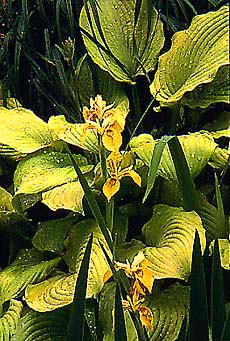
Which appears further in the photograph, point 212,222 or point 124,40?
point 124,40

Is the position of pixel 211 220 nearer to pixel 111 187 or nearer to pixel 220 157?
pixel 220 157

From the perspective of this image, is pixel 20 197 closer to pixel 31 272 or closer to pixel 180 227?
pixel 31 272

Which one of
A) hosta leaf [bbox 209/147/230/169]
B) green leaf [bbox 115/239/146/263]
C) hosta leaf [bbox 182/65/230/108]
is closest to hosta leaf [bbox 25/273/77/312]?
green leaf [bbox 115/239/146/263]

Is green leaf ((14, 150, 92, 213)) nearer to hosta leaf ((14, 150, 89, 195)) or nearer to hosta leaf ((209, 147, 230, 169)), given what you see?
hosta leaf ((14, 150, 89, 195))

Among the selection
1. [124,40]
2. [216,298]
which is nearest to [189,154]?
[124,40]

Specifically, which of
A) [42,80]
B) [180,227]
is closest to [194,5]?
[42,80]

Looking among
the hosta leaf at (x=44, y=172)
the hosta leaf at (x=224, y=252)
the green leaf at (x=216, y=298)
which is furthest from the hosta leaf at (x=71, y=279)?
the green leaf at (x=216, y=298)

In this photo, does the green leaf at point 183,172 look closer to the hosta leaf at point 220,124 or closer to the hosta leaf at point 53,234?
the hosta leaf at point 53,234
